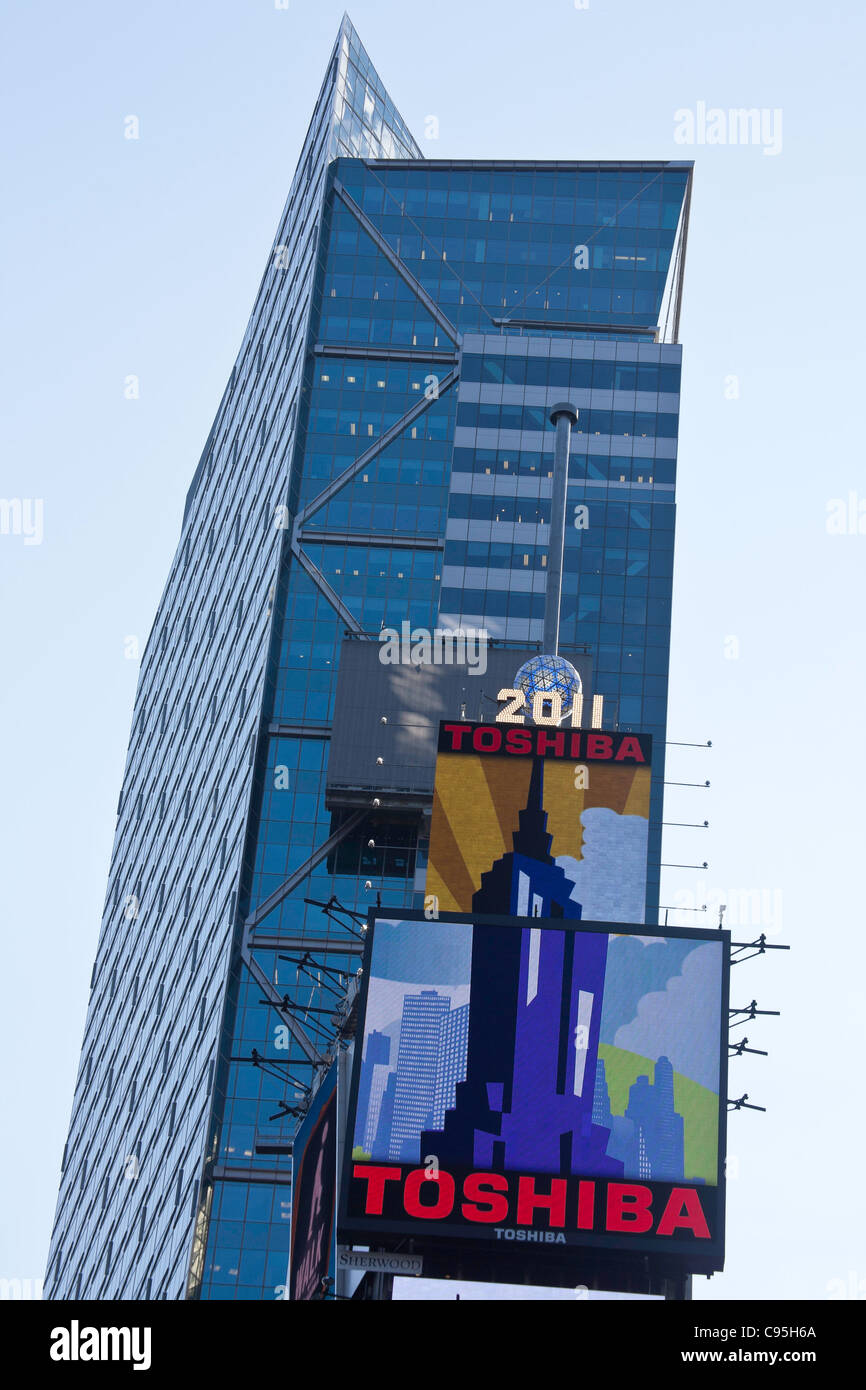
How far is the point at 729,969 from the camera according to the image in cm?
6175

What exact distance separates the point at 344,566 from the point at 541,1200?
101605 millimetres

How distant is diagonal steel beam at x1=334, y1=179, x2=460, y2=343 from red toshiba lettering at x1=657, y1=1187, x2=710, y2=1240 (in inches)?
4508

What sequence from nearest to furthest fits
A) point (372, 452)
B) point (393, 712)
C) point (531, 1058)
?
point (531, 1058) < point (393, 712) < point (372, 452)

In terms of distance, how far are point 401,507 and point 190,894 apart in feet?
106

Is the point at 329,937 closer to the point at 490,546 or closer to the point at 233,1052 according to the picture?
the point at 233,1052

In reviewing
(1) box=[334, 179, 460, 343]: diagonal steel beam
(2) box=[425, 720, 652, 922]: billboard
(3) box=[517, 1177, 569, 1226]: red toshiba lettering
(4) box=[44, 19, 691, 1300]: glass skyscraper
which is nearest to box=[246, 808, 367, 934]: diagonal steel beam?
(4) box=[44, 19, 691, 1300]: glass skyscraper

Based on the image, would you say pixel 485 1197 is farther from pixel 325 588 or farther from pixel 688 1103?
pixel 325 588

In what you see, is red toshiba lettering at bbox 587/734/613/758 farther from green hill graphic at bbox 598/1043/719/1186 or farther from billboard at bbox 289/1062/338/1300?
billboard at bbox 289/1062/338/1300

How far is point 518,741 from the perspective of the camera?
73.6m

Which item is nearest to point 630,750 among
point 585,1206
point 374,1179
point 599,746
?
point 599,746

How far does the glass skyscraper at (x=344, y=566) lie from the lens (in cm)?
13950

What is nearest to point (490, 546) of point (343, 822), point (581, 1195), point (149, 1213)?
point (343, 822)
